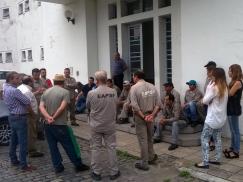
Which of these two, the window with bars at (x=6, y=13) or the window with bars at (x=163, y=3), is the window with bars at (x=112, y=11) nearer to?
the window with bars at (x=163, y=3)

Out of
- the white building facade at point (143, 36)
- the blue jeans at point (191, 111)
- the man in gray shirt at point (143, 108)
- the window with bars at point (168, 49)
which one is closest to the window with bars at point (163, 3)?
the white building facade at point (143, 36)

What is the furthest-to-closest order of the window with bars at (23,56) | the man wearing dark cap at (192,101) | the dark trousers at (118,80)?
the window with bars at (23,56) < the dark trousers at (118,80) < the man wearing dark cap at (192,101)

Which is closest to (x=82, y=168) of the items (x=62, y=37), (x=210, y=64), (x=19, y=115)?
(x=19, y=115)

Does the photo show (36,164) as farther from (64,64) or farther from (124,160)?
(64,64)

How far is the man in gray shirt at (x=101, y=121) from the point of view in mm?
5906

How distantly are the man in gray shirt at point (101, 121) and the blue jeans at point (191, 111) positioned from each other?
2.52 metres

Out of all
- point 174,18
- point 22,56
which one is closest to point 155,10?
point 174,18

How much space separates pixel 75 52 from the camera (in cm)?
1313

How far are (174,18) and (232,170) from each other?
465cm

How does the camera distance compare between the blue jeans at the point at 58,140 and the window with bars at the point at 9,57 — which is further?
the window with bars at the point at 9,57

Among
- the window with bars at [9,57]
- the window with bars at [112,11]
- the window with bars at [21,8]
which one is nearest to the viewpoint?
→ the window with bars at [112,11]

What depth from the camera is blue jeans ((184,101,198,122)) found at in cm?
787

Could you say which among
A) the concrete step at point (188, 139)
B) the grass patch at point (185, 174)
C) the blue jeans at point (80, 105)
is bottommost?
the grass patch at point (185, 174)

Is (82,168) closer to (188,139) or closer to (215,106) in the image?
(188,139)
